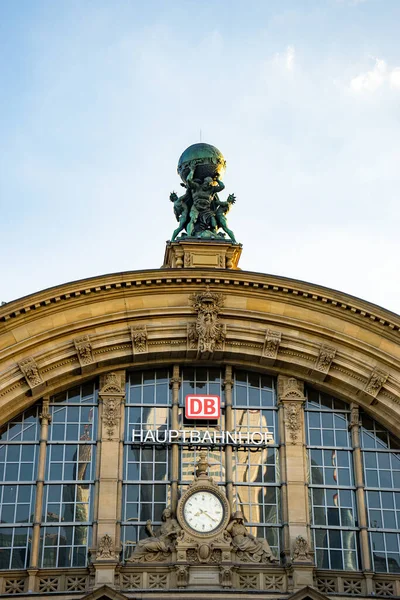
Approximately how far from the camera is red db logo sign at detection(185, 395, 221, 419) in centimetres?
3127

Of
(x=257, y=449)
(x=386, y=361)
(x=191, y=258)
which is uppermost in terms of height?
(x=191, y=258)

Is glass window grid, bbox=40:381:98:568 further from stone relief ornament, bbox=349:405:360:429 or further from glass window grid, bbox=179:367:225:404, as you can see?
stone relief ornament, bbox=349:405:360:429

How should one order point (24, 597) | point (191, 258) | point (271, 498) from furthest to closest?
1. point (191, 258)
2. point (271, 498)
3. point (24, 597)

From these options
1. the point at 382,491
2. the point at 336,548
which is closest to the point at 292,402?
the point at 382,491

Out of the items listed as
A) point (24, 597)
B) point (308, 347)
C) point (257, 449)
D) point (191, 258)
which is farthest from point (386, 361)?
point (24, 597)

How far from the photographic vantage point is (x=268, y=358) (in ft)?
104

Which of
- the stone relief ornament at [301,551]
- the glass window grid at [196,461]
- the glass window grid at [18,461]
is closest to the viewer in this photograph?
the stone relief ornament at [301,551]

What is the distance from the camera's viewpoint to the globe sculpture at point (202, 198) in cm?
3509

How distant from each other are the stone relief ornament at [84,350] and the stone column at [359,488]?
689 cm

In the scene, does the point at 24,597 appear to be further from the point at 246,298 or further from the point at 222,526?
the point at 246,298

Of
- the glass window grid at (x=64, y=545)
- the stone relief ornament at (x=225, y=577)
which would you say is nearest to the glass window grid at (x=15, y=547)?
the glass window grid at (x=64, y=545)

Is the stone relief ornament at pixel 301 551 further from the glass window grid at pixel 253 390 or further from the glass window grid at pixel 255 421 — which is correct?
the glass window grid at pixel 253 390

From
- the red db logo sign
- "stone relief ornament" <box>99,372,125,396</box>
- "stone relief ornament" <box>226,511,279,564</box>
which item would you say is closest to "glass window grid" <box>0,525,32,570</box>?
"stone relief ornament" <box>99,372,125,396</box>

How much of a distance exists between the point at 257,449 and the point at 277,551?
268cm
